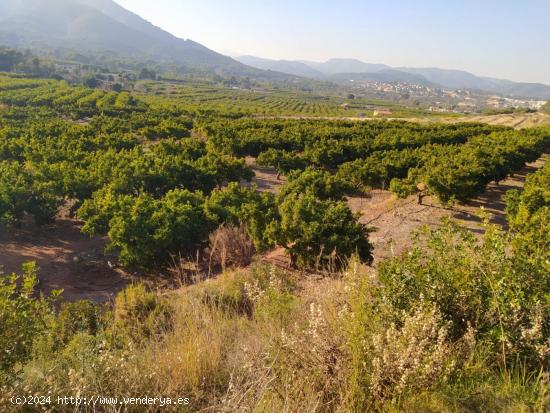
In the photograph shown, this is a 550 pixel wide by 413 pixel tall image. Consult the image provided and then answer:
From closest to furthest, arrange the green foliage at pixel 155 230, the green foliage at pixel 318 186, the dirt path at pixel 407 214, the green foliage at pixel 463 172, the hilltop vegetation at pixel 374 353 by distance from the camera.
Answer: the hilltop vegetation at pixel 374 353 < the green foliage at pixel 155 230 < the dirt path at pixel 407 214 < the green foliage at pixel 463 172 < the green foliage at pixel 318 186

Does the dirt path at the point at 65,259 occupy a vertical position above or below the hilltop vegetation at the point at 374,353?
below

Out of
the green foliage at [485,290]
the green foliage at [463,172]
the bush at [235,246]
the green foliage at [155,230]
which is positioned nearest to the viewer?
the green foliage at [485,290]

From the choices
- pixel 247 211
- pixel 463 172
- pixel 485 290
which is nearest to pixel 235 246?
pixel 247 211

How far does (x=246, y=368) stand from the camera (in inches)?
141

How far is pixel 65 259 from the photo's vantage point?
16812 mm

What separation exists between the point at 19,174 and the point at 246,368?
70.1 feet

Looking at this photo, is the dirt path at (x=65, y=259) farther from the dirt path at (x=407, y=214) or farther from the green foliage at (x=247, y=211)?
the dirt path at (x=407, y=214)

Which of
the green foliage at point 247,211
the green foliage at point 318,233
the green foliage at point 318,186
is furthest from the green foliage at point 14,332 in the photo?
the green foliage at point 318,186

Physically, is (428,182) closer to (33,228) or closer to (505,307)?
(505,307)

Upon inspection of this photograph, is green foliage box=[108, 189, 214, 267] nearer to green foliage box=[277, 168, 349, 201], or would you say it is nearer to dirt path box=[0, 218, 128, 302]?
Answer: dirt path box=[0, 218, 128, 302]

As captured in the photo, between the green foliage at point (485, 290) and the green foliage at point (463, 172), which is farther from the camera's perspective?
the green foliage at point (463, 172)

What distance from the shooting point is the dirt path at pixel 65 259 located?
47.1ft

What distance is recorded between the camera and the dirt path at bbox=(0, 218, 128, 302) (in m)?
14.4

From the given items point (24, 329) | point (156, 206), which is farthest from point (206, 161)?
point (24, 329)
